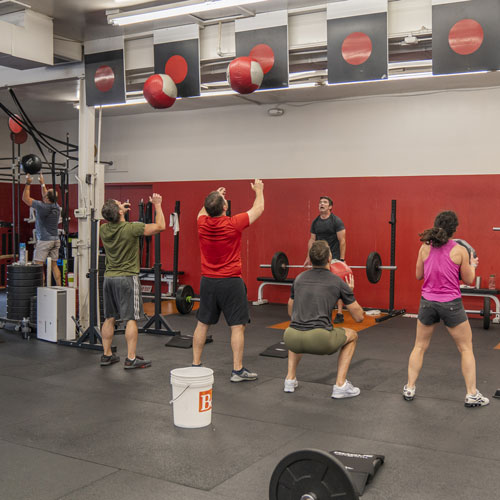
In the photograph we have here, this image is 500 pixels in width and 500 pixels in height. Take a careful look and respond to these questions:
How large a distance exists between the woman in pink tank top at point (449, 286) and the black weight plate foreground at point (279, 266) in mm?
3183

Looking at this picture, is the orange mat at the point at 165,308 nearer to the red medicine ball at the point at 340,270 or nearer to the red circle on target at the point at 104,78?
the red circle on target at the point at 104,78

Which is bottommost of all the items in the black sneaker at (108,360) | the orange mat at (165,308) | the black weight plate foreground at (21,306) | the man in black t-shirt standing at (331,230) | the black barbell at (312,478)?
the orange mat at (165,308)

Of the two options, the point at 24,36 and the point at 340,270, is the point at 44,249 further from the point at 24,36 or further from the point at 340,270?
the point at 340,270

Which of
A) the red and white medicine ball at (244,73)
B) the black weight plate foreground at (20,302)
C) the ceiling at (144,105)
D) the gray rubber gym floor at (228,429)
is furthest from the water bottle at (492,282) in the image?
the black weight plate foreground at (20,302)

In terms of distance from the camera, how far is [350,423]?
11.0ft

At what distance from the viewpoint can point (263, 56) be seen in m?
4.56

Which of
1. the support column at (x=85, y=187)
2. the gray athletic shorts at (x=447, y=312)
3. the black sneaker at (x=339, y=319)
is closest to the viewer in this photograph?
the gray athletic shorts at (x=447, y=312)

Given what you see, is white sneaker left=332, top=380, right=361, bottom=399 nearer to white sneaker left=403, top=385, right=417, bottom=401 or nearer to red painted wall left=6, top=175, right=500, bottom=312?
white sneaker left=403, top=385, right=417, bottom=401

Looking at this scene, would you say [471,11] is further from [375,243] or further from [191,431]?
[375,243]

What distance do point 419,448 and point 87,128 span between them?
3.98 metres

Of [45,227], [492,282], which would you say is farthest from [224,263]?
[45,227]

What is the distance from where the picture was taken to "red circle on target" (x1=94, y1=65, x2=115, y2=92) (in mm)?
5345

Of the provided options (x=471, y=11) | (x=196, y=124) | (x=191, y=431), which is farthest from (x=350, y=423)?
(x=196, y=124)

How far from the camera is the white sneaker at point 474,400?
142 inches
